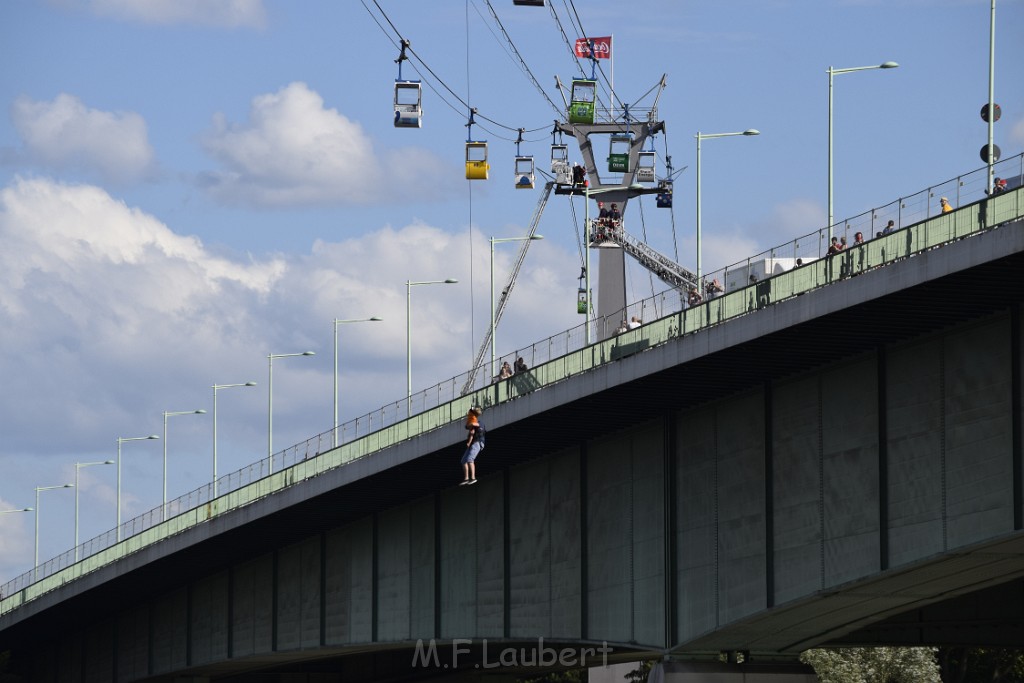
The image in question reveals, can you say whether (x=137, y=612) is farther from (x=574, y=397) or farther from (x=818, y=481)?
(x=818, y=481)

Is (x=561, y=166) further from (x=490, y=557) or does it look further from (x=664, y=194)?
(x=490, y=557)

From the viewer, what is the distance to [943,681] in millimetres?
92812

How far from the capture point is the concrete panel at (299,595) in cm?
6981

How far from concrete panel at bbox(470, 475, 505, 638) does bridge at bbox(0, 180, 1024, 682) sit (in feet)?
0.25

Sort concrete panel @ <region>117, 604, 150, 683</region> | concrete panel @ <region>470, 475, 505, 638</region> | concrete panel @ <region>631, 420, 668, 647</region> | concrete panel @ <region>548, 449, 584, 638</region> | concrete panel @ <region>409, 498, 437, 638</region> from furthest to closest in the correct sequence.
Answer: concrete panel @ <region>117, 604, 150, 683</region>
concrete panel @ <region>409, 498, 437, 638</region>
concrete panel @ <region>470, 475, 505, 638</region>
concrete panel @ <region>548, 449, 584, 638</region>
concrete panel @ <region>631, 420, 668, 647</region>

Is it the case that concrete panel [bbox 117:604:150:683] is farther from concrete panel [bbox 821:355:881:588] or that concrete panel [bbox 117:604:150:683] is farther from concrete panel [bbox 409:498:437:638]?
concrete panel [bbox 821:355:881:588]

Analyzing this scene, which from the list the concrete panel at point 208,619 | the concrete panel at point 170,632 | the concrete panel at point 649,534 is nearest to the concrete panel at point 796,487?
the concrete panel at point 649,534

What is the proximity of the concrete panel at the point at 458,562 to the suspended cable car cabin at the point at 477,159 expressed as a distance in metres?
11.3

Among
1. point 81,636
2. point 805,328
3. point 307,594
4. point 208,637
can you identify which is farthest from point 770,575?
point 81,636

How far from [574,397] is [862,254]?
11410 mm

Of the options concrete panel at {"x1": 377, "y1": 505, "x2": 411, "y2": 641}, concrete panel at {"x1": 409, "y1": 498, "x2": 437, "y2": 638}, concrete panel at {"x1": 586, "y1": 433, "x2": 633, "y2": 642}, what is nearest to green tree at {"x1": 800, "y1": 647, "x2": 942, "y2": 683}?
concrete panel at {"x1": 377, "y1": 505, "x2": 411, "y2": 641}

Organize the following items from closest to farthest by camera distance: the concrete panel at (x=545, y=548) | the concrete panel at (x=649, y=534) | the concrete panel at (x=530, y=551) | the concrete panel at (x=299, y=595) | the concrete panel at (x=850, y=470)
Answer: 1. the concrete panel at (x=850, y=470)
2. the concrete panel at (x=649, y=534)
3. the concrete panel at (x=545, y=548)
4. the concrete panel at (x=530, y=551)
5. the concrete panel at (x=299, y=595)

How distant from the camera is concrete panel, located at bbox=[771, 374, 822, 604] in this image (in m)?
43.6

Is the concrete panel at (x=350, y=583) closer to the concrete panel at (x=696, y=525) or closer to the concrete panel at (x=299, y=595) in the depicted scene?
the concrete panel at (x=299, y=595)
